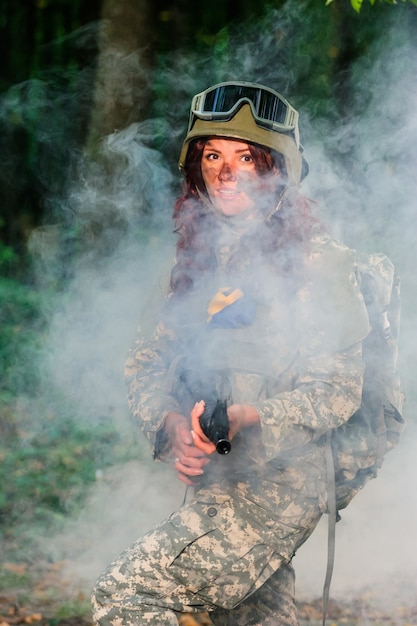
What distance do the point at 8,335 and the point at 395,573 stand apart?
10.6 ft

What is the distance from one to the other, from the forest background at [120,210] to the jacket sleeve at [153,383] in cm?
178

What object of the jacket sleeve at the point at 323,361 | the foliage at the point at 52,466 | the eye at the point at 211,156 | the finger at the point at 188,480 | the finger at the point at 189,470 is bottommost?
the finger at the point at 189,470

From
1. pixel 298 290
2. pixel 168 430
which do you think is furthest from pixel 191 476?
pixel 298 290

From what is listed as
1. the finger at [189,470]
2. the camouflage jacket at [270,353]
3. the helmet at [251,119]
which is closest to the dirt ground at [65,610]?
the camouflage jacket at [270,353]

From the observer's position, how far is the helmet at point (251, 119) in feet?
10.5

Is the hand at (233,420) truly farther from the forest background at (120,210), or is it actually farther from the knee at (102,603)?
the forest background at (120,210)

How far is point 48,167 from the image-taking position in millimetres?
6504

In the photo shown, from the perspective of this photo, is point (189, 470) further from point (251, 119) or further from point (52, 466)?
point (52, 466)

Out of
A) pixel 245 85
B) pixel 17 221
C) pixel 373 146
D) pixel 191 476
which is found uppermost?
pixel 17 221

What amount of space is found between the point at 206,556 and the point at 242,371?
0.65 metres

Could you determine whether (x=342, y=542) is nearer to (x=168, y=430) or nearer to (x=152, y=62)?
(x=168, y=430)

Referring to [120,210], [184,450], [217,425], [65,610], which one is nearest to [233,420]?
[217,425]

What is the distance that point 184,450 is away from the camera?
2879 mm

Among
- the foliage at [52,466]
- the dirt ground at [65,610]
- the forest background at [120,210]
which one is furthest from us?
the foliage at [52,466]
